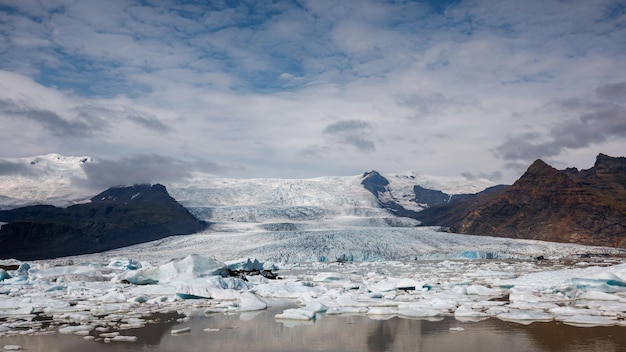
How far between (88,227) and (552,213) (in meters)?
73.2

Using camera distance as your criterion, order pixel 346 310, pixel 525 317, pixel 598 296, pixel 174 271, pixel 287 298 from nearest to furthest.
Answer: pixel 525 317 < pixel 346 310 < pixel 598 296 < pixel 287 298 < pixel 174 271

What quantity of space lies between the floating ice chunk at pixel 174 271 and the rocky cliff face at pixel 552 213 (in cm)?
5843

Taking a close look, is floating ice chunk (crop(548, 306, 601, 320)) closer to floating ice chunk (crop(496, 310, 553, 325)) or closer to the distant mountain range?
floating ice chunk (crop(496, 310, 553, 325))

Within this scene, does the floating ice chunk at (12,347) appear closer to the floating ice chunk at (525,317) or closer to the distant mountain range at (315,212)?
the floating ice chunk at (525,317)

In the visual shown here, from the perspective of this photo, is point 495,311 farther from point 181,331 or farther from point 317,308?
point 181,331

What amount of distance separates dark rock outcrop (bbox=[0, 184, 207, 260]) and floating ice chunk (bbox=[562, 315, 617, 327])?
66.0 m

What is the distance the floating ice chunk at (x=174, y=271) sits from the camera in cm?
2291

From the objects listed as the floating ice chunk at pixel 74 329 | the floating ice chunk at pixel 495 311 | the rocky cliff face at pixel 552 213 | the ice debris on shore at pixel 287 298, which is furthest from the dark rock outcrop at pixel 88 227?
the floating ice chunk at pixel 495 311

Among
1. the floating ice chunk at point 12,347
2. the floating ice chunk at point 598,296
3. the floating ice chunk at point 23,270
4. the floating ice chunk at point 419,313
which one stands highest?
the floating ice chunk at point 598,296

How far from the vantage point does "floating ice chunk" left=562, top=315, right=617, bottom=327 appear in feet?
40.0

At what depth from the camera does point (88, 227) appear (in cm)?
8369

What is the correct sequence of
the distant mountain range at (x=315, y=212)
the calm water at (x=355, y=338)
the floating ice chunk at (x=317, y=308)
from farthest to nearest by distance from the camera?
1. the distant mountain range at (x=315, y=212)
2. the floating ice chunk at (x=317, y=308)
3. the calm water at (x=355, y=338)

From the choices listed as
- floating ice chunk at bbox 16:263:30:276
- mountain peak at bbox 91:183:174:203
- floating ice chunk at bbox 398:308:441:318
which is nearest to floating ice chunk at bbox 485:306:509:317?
floating ice chunk at bbox 398:308:441:318

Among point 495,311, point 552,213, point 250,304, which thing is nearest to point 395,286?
point 495,311
